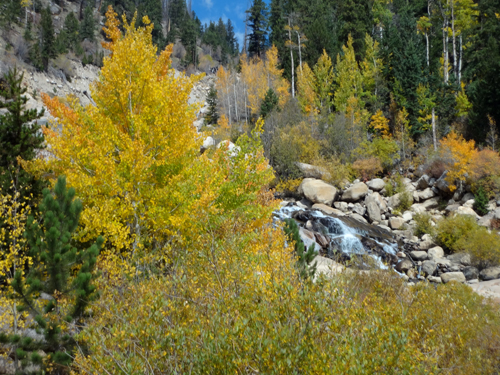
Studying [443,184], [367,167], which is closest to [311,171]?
[367,167]

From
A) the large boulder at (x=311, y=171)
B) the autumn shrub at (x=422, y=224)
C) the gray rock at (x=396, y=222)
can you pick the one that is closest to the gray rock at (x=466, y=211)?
the autumn shrub at (x=422, y=224)

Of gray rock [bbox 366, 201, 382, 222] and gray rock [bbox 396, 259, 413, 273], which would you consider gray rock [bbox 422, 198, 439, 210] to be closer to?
gray rock [bbox 366, 201, 382, 222]

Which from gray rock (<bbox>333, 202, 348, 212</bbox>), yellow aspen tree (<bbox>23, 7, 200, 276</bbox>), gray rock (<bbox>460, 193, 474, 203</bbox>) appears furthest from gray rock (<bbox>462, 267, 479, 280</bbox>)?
yellow aspen tree (<bbox>23, 7, 200, 276</bbox>)

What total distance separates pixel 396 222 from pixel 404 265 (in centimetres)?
655

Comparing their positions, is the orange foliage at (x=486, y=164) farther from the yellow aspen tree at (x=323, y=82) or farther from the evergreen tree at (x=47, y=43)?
the evergreen tree at (x=47, y=43)

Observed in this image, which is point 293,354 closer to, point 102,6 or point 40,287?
point 40,287

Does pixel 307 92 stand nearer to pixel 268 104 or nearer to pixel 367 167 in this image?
pixel 268 104

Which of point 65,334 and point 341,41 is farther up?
point 341,41

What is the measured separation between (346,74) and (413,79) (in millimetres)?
7661

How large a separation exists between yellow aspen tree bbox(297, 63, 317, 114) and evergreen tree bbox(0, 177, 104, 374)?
3541 centimetres

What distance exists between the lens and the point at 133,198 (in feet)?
24.9

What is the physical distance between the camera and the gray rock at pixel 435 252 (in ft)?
60.2

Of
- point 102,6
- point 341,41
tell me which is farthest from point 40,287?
point 102,6

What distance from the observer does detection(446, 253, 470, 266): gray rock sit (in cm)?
1709
